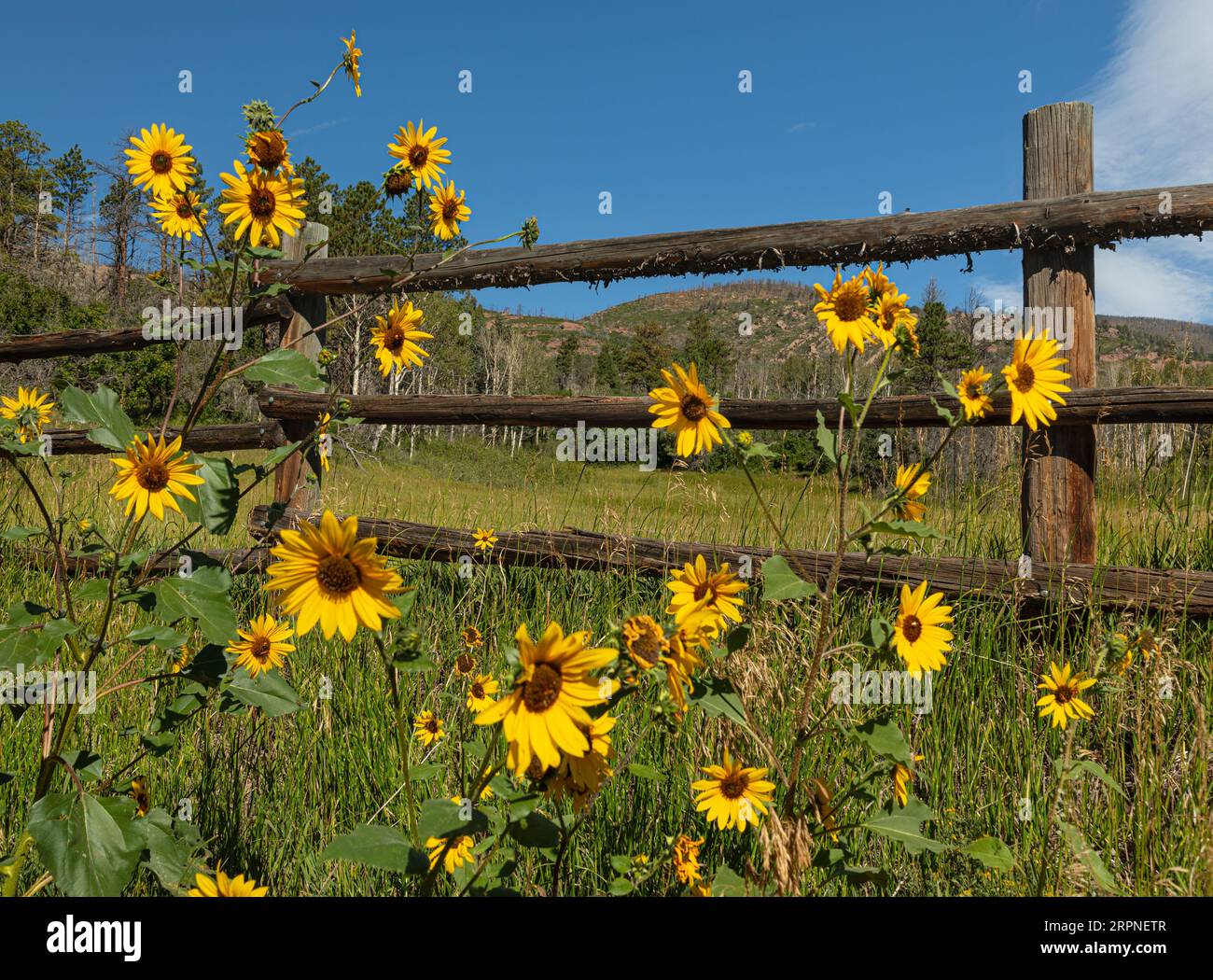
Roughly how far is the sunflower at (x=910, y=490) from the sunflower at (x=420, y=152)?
1.21 metres

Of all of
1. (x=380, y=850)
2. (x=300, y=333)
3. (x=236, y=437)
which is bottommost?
(x=380, y=850)

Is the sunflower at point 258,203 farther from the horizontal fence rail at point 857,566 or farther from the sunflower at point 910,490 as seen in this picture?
the sunflower at point 910,490

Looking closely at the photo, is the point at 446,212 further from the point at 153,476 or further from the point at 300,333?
the point at 300,333

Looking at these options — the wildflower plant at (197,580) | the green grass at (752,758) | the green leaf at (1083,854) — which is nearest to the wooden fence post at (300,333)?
the green grass at (752,758)

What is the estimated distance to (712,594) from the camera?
1.15 metres

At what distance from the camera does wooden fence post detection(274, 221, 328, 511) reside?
3734mm

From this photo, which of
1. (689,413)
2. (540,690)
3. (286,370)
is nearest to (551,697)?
(540,690)

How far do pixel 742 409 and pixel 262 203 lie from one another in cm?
208

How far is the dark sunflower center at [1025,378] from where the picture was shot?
153 cm

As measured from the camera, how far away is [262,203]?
1.39 m
